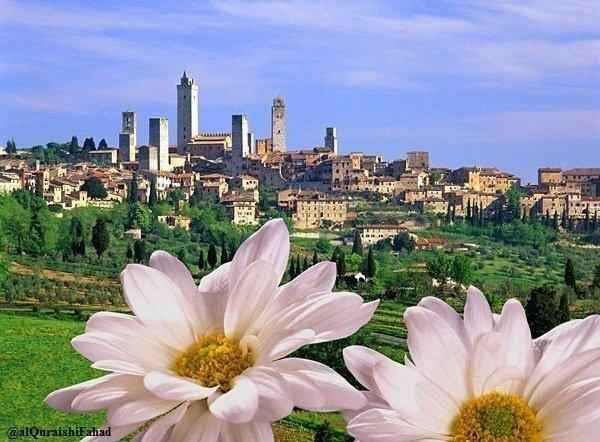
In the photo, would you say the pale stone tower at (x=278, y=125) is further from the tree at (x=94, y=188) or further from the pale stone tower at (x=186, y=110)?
the tree at (x=94, y=188)

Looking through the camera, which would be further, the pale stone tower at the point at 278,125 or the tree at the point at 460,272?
the pale stone tower at the point at 278,125

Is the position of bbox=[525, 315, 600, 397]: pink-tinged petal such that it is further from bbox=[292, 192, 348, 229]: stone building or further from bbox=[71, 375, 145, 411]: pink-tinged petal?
bbox=[292, 192, 348, 229]: stone building

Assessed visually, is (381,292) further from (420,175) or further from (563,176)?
(563,176)

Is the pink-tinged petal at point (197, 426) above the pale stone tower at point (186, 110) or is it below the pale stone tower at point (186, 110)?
below

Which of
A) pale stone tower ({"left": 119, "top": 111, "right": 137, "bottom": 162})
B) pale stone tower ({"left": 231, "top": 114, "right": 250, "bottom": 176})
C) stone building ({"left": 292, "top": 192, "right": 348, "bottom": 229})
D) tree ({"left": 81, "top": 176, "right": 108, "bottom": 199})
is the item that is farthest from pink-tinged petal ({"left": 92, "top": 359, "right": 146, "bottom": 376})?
pale stone tower ({"left": 119, "top": 111, "right": 137, "bottom": 162})

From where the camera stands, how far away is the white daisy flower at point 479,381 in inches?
7.9

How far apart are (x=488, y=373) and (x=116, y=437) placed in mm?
80

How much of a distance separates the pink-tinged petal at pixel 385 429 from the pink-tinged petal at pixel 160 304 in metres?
0.05

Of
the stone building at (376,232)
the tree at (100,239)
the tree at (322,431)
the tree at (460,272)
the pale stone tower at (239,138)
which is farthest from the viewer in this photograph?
the pale stone tower at (239,138)

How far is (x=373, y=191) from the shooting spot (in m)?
22.5

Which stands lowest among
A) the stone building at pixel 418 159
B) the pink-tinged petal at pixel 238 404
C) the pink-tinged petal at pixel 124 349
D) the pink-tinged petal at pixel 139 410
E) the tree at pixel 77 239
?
the tree at pixel 77 239

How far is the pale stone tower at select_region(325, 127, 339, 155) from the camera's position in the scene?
28.1 metres

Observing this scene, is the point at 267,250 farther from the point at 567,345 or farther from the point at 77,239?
the point at 77,239

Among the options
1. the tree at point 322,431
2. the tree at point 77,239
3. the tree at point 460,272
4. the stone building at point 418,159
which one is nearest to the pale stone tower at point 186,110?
the stone building at point 418,159
